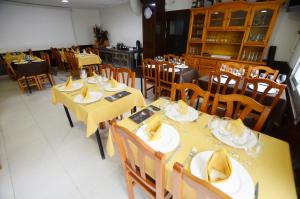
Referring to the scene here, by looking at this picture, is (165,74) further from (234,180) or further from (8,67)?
(8,67)

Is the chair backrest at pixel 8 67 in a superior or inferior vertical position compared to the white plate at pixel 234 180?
inferior

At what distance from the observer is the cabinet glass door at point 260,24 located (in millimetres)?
2708

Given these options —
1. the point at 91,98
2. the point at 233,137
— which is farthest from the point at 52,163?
the point at 233,137

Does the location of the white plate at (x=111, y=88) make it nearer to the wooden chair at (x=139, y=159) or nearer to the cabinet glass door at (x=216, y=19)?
the wooden chair at (x=139, y=159)

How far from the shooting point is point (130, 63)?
519 centimetres

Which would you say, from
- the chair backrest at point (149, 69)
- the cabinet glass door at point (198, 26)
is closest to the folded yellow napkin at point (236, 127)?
the chair backrest at point (149, 69)

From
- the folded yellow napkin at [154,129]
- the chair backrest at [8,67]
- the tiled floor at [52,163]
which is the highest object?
the folded yellow napkin at [154,129]

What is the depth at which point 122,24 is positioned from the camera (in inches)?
220

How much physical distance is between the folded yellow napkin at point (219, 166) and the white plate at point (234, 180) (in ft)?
0.10

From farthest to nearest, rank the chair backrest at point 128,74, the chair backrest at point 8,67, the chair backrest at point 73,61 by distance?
the chair backrest at point 73,61
the chair backrest at point 8,67
the chair backrest at point 128,74

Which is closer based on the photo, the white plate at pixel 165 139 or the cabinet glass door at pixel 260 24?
the white plate at pixel 165 139

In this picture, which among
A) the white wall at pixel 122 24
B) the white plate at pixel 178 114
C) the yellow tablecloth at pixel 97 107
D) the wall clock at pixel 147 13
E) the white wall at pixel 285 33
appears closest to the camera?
the white plate at pixel 178 114

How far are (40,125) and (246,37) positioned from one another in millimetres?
4120

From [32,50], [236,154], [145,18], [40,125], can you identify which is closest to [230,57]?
[145,18]
